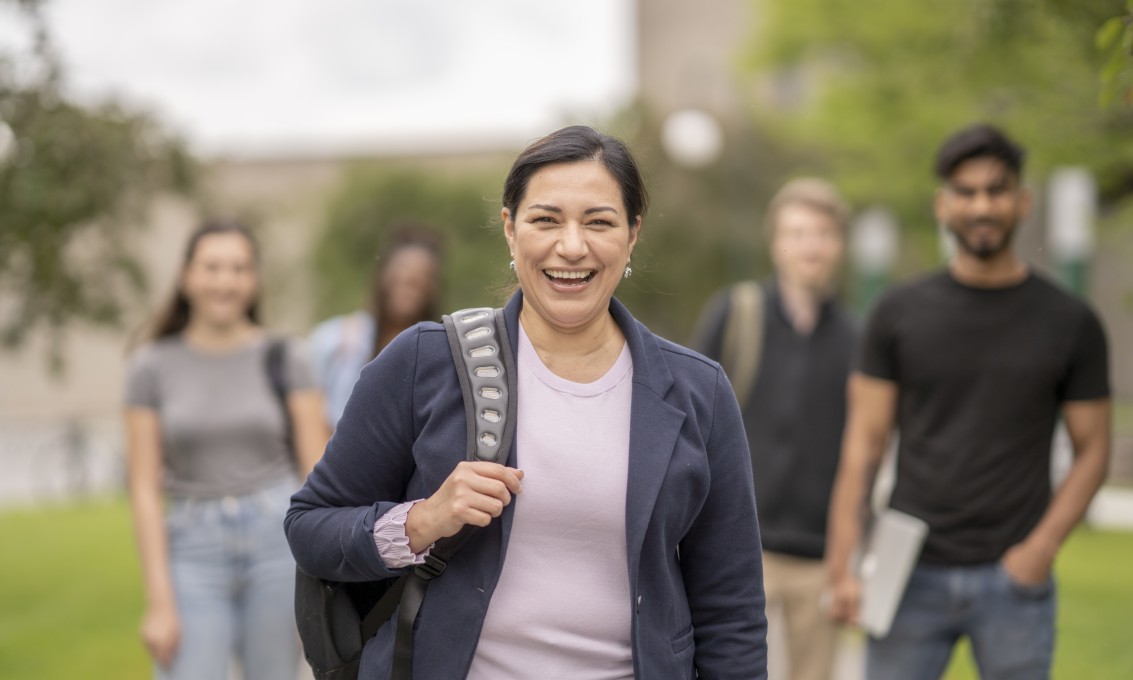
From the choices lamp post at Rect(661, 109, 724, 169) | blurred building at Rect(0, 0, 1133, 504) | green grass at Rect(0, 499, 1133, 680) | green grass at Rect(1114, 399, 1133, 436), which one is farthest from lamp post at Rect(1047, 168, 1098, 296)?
lamp post at Rect(661, 109, 724, 169)

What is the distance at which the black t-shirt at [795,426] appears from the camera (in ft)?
18.0

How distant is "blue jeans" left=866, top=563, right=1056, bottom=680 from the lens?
411cm

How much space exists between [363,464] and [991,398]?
7.30 feet

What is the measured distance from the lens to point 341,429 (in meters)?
2.72

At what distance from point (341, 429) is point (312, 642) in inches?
17.3

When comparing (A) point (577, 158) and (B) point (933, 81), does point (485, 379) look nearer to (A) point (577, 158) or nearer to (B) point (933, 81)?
(A) point (577, 158)

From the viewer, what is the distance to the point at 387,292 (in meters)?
6.05

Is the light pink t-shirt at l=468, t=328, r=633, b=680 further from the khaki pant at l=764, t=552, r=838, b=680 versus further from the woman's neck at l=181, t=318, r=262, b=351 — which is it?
the khaki pant at l=764, t=552, r=838, b=680

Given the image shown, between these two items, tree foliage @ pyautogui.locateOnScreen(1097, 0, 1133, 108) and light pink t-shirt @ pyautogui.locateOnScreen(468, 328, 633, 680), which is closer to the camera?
light pink t-shirt @ pyautogui.locateOnScreen(468, 328, 633, 680)

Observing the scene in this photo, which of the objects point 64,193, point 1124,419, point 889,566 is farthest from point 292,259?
point 889,566

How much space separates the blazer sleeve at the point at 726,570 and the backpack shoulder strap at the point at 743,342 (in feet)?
9.06

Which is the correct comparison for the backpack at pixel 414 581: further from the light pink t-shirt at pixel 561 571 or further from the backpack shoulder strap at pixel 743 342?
the backpack shoulder strap at pixel 743 342

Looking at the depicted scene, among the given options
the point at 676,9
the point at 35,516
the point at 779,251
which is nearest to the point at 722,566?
the point at 779,251

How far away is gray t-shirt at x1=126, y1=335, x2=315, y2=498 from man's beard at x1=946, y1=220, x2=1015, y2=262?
88.3 inches
